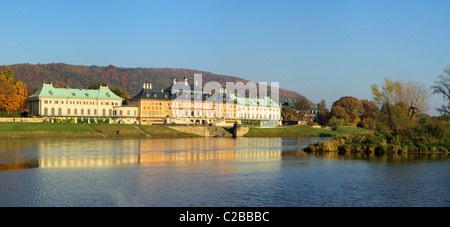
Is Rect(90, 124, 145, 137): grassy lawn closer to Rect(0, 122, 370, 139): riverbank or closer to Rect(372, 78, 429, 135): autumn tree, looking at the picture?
Rect(0, 122, 370, 139): riverbank

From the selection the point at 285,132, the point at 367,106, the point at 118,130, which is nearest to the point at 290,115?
the point at 367,106

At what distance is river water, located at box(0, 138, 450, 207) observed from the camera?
2022 cm

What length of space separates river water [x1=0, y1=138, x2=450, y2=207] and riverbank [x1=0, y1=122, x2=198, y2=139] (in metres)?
32.4

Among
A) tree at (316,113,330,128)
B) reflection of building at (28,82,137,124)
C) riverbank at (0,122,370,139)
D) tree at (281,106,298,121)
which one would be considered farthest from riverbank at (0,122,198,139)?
tree at (281,106,298,121)

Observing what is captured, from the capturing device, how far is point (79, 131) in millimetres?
74375

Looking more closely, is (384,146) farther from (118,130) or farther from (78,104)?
(78,104)

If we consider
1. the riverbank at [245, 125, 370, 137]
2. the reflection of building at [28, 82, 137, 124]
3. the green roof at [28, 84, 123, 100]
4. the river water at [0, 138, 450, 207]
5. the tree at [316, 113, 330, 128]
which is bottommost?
the river water at [0, 138, 450, 207]

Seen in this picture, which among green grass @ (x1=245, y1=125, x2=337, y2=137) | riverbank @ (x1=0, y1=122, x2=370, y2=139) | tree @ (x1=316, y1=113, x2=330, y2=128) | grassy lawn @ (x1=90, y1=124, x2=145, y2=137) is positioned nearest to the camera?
riverbank @ (x1=0, y1=122, x2=370, y2=139)

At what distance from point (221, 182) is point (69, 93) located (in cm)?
7941
